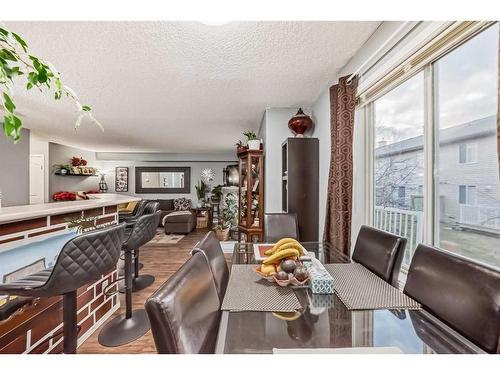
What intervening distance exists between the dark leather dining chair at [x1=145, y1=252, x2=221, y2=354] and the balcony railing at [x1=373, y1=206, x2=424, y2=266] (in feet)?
5.02

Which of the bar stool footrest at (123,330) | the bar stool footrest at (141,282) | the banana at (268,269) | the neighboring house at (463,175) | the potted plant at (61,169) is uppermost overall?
the potted plant at (61,169)

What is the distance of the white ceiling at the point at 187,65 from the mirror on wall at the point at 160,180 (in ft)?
13.0

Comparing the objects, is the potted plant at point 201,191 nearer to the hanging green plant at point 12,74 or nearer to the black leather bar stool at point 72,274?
the black leather bar stool at point 72,274

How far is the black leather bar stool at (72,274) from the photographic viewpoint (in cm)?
116

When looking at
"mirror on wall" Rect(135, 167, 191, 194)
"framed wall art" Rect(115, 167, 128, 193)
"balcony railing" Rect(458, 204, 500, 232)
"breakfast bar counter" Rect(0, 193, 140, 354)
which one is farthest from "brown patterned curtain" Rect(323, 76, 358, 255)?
"framed wall art" Rect(115, 167, 128, 193)

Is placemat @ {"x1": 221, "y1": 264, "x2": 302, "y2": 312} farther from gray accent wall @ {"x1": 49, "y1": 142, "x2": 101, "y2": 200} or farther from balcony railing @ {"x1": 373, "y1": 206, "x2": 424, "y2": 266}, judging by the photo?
gray accent wall @ {"x1": 49, "y1": 142, "x2": 101, "y2": 200}

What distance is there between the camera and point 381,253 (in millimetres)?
1320

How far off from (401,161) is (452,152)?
17.1 inches

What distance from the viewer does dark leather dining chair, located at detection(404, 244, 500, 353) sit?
72cm

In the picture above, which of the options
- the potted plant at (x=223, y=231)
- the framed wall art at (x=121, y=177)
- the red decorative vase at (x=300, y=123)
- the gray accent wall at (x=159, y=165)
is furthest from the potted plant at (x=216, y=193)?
the red decorative vase at (x=300, y=123)

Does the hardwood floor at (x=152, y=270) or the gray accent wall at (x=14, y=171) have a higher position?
the gray accent wall at (x=14, y=171)
